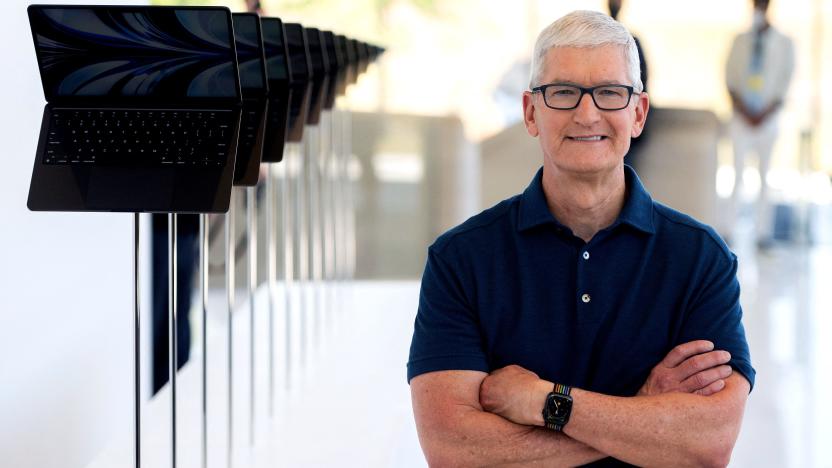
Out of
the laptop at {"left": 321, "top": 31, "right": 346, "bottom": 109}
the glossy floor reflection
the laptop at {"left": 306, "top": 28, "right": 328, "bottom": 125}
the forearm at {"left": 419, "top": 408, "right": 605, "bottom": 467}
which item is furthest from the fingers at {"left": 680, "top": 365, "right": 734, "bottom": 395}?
the laptop at {"left": 321, "top": 31, "right": 346, "bottom": 109}

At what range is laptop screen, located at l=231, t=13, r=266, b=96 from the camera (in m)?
2.21

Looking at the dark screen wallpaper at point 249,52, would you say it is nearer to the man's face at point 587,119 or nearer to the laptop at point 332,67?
the man's face at point 587,119

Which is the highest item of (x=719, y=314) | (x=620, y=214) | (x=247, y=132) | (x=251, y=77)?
(x=251, y=77)

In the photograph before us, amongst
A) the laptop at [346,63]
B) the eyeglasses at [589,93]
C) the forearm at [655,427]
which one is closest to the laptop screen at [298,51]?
the laptop at [346,63]

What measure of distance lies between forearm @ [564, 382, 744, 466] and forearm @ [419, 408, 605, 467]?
0.04m

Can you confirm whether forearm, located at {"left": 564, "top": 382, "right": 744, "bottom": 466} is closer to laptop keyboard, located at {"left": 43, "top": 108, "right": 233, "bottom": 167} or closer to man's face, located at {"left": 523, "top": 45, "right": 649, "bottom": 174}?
man's face, located at {"left": 523, "top": 45, "right": 649, "bottom": 174}

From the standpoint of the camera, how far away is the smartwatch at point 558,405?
1.78 m

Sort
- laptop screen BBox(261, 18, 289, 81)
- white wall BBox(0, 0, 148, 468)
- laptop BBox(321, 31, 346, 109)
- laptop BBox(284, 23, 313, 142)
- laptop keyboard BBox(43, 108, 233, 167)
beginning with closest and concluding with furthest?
laptop keyboard BBox(43, 108, 233, 167)
white wall BBox(0, 0, 148, 468)
laptop screen BBox(261, 18, 289, 81)
laptop BBox(284, 23, 313, 142)
laptop BBox(321, 31, 346, 109)

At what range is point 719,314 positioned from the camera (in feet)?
6.07

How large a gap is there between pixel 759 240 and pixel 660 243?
22.7 ft

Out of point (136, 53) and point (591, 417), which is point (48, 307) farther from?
point (591, 417)

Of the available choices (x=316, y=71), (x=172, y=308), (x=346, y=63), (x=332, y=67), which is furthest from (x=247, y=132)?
(x=346, y=63)

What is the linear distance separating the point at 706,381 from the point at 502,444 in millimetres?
342

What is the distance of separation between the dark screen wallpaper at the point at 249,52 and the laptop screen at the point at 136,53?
21 cm
